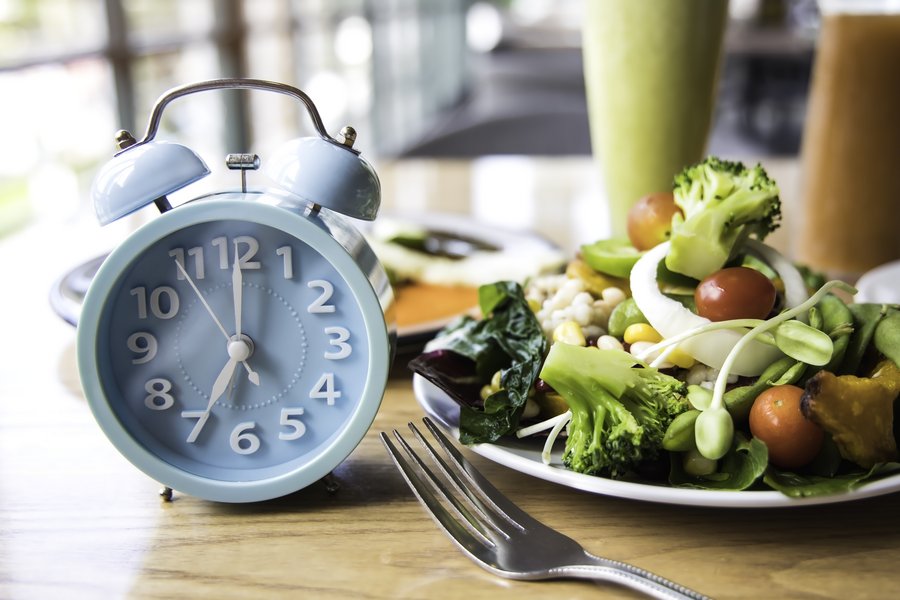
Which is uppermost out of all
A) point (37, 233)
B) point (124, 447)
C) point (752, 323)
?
point (752, 323)

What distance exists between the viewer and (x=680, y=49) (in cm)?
135

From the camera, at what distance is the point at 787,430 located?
2.33 feet

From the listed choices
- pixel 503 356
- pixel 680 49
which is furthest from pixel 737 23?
pixel 503 356

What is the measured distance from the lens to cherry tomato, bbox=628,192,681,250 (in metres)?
0.93

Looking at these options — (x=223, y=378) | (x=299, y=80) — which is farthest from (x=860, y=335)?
(x=299, y=80)

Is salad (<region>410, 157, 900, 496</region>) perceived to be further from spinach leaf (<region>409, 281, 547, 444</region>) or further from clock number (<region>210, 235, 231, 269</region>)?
clock number (<region>210, 235, 231, 269</region>)

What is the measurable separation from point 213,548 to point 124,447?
0.13m

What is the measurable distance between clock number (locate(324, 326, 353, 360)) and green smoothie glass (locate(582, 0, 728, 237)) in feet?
2.57

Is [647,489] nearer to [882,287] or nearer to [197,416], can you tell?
[197,416]

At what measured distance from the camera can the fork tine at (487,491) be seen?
2.41 ft

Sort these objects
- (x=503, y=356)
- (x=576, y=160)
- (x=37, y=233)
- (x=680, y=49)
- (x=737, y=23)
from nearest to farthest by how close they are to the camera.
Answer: (x=503, y=356), (x=680, y=49), (x=37, y=233), (x=576, y=160), (x=737, y=23)

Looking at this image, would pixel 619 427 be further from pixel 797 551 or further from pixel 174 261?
pixel 174 261

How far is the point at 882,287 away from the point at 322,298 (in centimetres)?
77

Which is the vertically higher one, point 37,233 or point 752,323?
point 752,323
